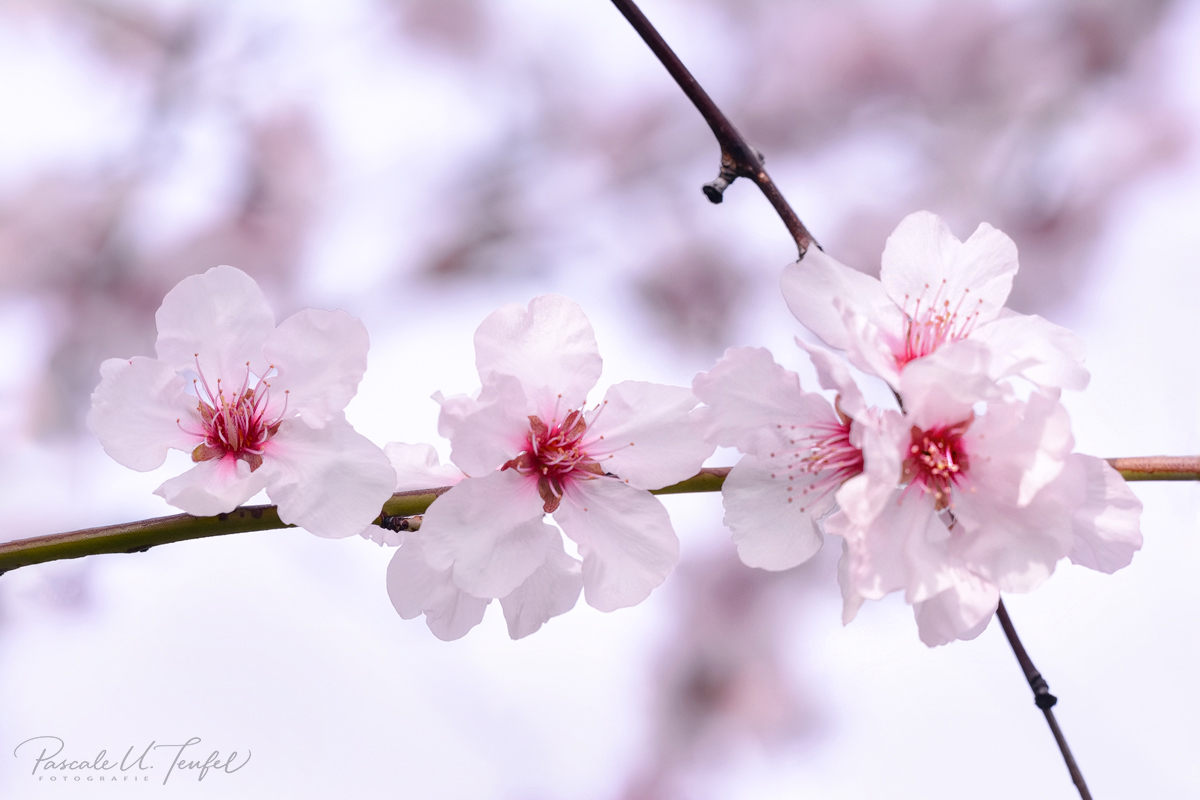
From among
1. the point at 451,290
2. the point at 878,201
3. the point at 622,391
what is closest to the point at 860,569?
the point at 622,391

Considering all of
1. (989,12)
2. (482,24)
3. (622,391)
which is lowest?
(622,391)

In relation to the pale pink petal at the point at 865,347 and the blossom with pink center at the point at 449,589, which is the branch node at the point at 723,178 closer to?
the pale pink petal at the point at 865,347

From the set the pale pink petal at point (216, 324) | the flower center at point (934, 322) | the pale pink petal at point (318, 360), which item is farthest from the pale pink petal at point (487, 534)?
the flower center at point (934, 322)

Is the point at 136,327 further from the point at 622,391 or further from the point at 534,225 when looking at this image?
the point at 622,391

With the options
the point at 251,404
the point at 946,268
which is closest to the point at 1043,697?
the point at 946,268

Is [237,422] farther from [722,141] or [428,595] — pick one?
[722,141]

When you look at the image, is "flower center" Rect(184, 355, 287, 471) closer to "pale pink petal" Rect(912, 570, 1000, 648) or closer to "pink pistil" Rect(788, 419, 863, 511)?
"pink pistil" Rect(788, 419, 863, 511)
